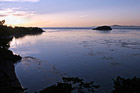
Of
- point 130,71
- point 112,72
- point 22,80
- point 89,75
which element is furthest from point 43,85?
point 130,71

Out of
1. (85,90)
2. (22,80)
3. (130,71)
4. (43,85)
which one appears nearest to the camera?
(85,90)

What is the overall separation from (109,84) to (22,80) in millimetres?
6340

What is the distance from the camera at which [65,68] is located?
1304 cm

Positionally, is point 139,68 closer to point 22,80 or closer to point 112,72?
point 112,72

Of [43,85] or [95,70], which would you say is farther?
[95,70]

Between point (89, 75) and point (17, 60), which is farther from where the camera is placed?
point (17, 60)

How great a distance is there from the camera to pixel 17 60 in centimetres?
1623

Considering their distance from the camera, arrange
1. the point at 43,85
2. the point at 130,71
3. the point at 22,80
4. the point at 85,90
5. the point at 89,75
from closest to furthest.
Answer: the point at 85,90 → the point at 43,85 → the point at 22,80 → the point at 89,75 → the point at 130,71

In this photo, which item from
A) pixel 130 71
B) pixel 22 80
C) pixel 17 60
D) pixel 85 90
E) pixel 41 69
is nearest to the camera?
pixel 85 90

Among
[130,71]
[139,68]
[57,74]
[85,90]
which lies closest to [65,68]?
[57,74]

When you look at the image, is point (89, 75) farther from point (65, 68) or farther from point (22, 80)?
point (22, 80)

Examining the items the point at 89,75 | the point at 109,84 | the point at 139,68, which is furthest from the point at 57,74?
the point at 139,68

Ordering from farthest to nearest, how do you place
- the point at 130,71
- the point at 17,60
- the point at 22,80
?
the point at 17,60 < the point at 130,71 < the point at 22,80

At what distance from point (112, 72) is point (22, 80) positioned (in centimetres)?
742
